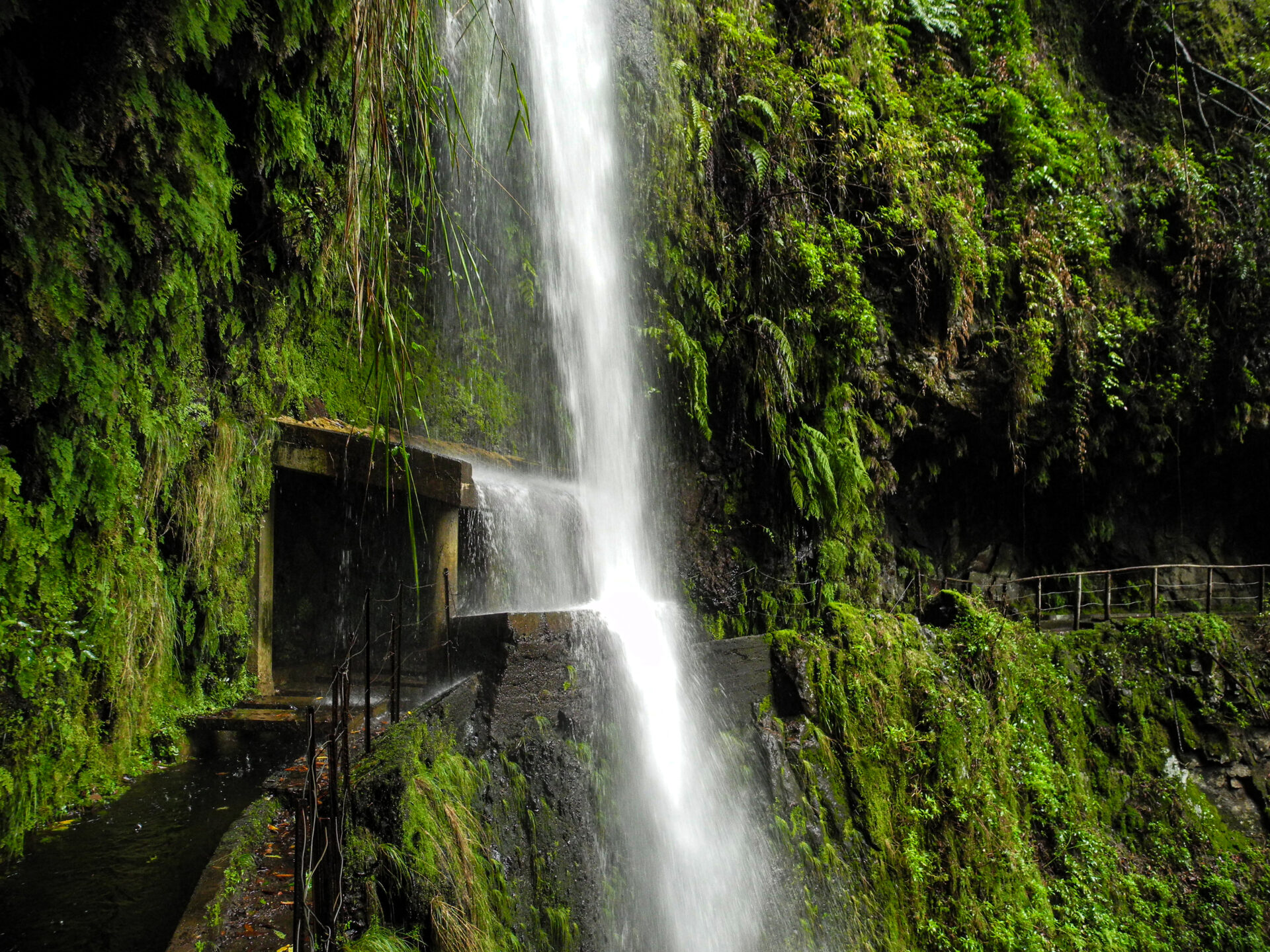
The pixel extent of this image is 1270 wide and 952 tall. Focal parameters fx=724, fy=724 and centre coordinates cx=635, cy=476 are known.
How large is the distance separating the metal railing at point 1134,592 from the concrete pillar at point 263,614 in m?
9.26

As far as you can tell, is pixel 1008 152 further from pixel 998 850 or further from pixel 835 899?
pixel 835 899

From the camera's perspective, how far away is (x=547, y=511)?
7234 mm

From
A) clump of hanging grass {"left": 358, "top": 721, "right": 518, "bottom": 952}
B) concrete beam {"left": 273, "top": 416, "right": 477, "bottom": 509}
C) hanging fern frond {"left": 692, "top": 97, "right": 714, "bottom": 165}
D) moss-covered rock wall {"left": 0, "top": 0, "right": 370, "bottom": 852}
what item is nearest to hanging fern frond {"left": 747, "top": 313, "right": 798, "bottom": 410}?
hanging fern frond {"left": 692, "top": 97, "right": 714, "bottom": 165}

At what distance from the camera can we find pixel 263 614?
6.16 meters

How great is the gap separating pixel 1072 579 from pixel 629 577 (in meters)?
9.01

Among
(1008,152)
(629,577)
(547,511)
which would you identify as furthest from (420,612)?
(1008,152)

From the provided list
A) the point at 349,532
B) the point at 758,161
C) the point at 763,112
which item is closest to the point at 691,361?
the point at 758,161

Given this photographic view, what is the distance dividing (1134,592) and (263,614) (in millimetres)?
13826

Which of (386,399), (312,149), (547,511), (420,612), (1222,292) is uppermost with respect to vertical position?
(1222,292)

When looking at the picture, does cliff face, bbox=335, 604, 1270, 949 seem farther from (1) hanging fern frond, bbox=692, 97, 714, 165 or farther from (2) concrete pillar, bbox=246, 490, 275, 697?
(1) hanging fern frond, bbox=692, 97, 714, 165

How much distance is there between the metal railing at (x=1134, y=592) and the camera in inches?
464

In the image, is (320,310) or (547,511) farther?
(547,511)

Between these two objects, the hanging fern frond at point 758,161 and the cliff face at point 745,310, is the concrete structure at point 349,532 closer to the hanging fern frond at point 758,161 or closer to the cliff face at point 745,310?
the cliff face at point 745,310

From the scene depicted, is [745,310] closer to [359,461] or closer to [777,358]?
[777,358]
